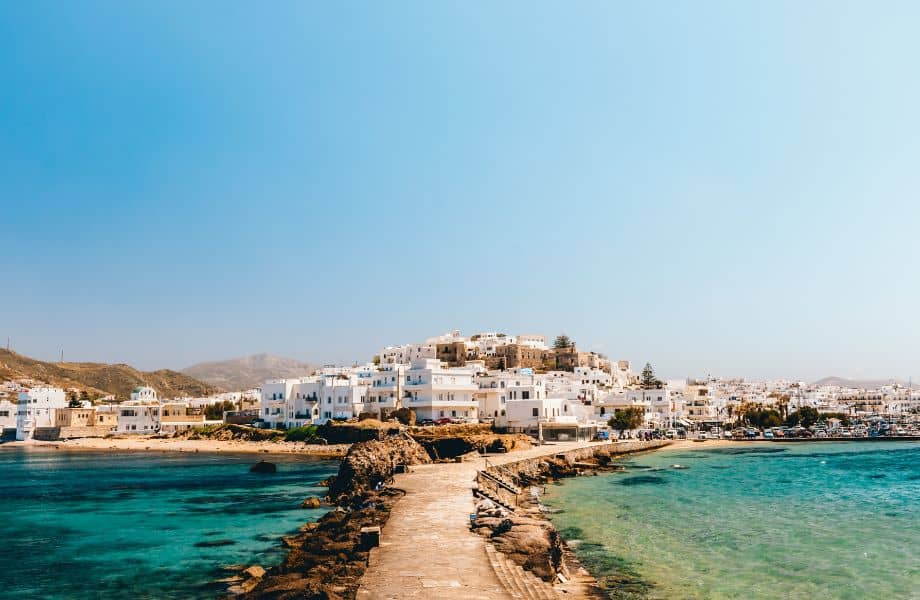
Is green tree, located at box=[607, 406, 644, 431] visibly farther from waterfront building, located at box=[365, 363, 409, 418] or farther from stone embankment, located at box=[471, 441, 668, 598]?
stone embankment, located at box=[471, 441, 668, 598]

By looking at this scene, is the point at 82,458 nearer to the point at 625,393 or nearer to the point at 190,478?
the point at 190,478

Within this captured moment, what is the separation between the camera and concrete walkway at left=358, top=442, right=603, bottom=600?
1392 centimetres

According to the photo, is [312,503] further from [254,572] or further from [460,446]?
[460,446]

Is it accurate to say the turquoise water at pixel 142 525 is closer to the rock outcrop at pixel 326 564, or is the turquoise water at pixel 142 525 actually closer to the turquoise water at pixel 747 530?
the rock outcrop at pixel 326 564

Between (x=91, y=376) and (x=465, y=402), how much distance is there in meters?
143

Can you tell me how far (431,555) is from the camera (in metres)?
17.0

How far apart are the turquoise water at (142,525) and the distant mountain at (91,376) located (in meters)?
115

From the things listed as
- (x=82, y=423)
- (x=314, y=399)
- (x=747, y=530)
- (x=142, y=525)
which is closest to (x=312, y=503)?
(x=142, y=525)

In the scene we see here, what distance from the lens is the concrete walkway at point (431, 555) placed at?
1392 cm

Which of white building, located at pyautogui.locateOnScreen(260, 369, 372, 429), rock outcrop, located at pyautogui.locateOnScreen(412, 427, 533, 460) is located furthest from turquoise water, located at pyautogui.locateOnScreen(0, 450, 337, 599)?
white building, located at pyautogui.locateOnScreen(260, 369, 372, 429)

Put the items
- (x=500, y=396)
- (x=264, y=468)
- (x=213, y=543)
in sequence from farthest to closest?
(x=500, y=396)
(x=264, y=468)
(x=213, y=543)

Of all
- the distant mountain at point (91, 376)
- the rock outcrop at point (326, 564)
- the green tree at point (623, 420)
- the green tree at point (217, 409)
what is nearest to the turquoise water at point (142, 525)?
the rock outcrop at point (326, 564)

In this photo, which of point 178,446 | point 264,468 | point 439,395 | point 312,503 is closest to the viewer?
point 312,503

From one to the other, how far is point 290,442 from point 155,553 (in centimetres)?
4922
